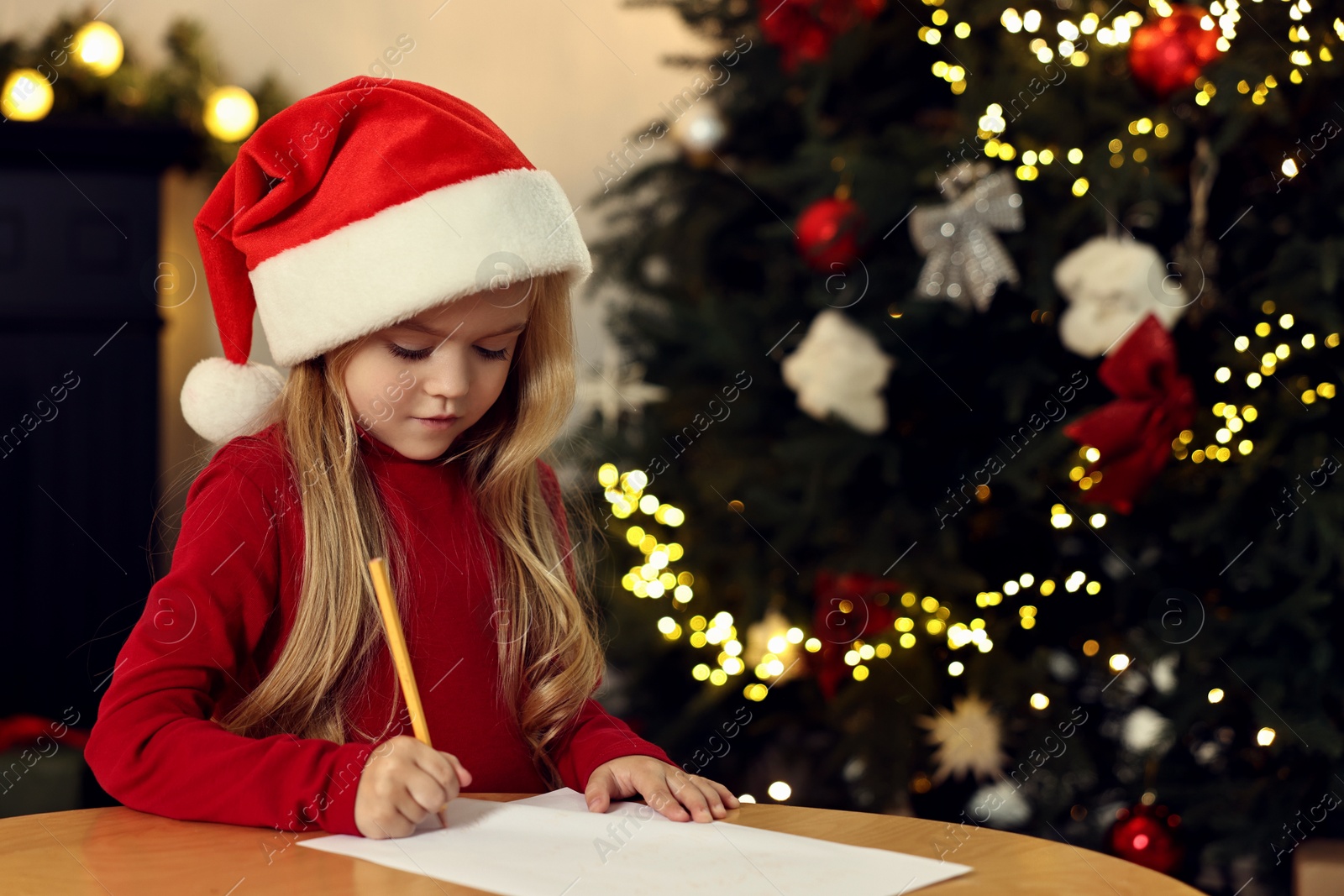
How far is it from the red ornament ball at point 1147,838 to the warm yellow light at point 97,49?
7.61 ft

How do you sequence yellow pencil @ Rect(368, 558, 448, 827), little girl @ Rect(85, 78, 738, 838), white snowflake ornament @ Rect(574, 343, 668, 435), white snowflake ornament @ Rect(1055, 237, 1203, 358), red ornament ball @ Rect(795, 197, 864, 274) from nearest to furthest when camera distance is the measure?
yellow pencil @ Rect(368, 558, 448, 827) → little girl @ Rect(85, 78, 738, 838) → white snowflake ornament @ Rect(1055, 237, 1203, 358) → red ornament ball @ Rect(795, 197, 864, 274) → white snowflake ornament @ Rect(574, 343, 668, 435)

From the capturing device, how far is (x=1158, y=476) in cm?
161

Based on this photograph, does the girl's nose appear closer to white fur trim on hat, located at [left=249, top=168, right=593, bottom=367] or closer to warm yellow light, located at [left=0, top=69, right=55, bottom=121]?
white fur trim on hat, located at [left=249, top=168, right=593, bottom=367]

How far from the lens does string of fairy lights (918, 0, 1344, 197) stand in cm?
154

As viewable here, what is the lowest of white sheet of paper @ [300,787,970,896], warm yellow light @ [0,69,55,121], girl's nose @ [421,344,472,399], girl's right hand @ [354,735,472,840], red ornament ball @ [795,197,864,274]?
white sheet of paper @ [300,787,970,896]

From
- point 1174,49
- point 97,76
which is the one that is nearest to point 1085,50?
point 1174,49

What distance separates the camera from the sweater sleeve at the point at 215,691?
0.66 metres

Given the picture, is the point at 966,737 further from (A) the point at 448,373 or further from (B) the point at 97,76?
(B) the point at 97,76

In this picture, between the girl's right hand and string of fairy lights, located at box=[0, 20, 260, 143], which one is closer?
the girl's right hand

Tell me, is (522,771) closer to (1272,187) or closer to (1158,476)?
(1158,476)

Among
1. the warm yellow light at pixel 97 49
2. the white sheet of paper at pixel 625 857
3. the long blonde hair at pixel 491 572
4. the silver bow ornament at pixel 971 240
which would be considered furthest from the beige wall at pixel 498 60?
the white sheet of paper at pixel 625 857

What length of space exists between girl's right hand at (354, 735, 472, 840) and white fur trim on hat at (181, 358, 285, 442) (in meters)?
0.34

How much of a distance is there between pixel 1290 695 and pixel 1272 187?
680 millimetres

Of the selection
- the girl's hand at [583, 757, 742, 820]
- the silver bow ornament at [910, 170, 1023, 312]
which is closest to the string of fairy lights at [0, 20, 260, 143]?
the silver bow ornament at [910, 170, 1023, 312]
